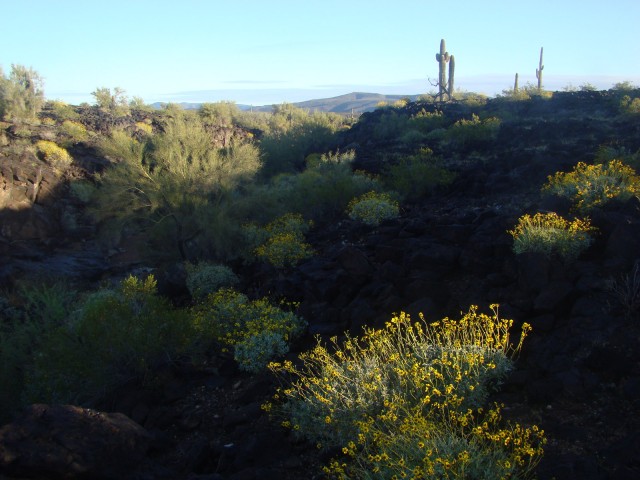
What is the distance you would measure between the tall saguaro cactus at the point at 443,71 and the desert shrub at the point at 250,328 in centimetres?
3352

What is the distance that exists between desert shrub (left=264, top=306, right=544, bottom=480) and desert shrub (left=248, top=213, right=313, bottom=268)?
6.16 metres

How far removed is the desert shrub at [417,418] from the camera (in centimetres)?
351

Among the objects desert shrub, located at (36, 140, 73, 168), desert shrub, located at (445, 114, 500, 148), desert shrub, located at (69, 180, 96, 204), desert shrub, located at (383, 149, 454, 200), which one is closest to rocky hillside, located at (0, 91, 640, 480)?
desert shrub, located at (383, 149, 454, 200)

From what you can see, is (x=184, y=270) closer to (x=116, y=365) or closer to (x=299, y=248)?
(x=299, y=248)

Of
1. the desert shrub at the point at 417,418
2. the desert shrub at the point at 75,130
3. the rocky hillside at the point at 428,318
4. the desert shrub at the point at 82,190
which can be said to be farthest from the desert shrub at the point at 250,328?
the desert shrub at the point at 75,130

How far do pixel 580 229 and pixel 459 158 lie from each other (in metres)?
12.8

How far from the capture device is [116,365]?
7230 mm

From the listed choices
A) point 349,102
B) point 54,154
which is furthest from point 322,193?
point 349,102

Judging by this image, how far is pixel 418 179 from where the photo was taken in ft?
53.2

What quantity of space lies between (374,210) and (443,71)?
98.4 ft

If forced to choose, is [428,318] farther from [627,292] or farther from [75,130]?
[75,130]

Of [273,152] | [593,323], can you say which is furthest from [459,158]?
[593,323]

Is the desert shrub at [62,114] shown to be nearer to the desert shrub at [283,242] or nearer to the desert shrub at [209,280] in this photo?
the desert shrub at [283,242]

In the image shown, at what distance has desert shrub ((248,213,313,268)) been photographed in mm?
11828
